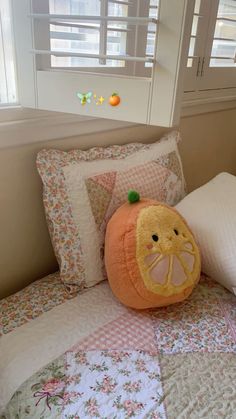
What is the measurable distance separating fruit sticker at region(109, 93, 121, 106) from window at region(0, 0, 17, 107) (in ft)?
1.00

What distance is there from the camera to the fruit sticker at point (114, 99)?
866 mm

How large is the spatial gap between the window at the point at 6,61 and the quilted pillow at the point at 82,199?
18 centimetres

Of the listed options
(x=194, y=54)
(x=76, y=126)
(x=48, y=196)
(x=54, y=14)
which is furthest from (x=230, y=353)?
(x=194, y=54)

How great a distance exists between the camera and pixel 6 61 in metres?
0.98

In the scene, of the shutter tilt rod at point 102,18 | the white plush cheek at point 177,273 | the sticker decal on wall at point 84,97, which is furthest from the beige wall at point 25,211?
the white plush cheek at point 177,273

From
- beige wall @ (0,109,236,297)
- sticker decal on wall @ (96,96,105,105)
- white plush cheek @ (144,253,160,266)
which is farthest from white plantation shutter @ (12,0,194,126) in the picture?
white plush cheek @ (144,253,160,266)

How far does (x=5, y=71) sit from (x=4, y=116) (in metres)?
0.13

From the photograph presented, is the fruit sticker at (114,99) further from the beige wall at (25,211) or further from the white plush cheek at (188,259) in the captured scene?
the white plush cheek at (188,259)

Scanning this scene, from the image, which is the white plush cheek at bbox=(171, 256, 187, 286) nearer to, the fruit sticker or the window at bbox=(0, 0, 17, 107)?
the fruit sticker

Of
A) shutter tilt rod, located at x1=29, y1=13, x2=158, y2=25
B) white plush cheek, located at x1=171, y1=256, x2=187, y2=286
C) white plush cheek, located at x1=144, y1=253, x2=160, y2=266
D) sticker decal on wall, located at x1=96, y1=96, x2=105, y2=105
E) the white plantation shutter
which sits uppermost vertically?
shutter tilt rod, located at x1=29, y1=13, x2=158, y2=25

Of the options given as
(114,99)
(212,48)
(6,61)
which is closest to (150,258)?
(114,99)

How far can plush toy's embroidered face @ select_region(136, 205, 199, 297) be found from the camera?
94 centimetres

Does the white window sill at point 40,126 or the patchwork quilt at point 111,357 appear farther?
the white window sill at point 40,126

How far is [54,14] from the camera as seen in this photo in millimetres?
852
